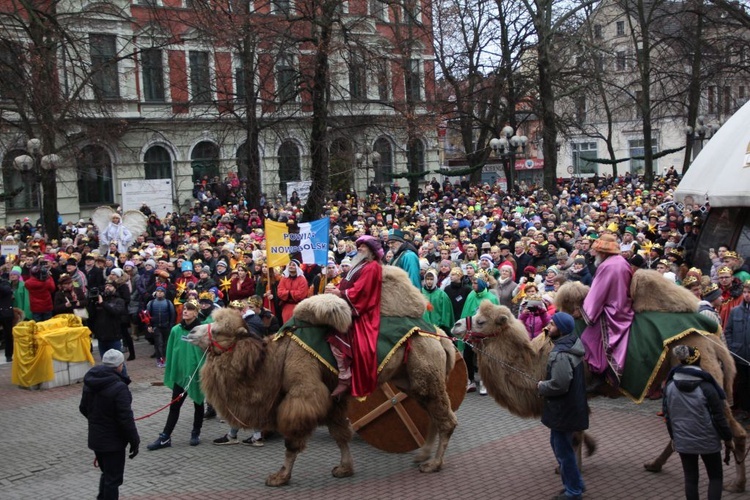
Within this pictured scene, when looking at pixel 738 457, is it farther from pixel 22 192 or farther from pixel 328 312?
pixel 22 192

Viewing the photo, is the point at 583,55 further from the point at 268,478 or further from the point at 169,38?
the point at 268,478

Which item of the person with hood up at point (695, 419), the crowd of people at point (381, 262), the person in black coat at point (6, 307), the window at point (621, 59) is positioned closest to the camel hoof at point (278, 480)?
the crowd of people at point (381, 262)

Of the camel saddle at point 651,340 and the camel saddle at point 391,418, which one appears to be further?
the camel saddle at point 391,418

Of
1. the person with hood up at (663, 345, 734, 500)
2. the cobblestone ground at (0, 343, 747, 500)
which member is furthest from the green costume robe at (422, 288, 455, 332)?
the person with hood up at (663, 345, 734, 500)

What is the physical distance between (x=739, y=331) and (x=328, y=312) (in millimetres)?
4797

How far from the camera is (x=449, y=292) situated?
13.2 m

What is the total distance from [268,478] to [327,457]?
3.72ft

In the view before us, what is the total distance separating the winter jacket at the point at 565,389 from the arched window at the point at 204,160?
1331 inches

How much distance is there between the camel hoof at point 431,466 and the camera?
889cm

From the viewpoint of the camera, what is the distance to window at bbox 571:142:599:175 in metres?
71.6

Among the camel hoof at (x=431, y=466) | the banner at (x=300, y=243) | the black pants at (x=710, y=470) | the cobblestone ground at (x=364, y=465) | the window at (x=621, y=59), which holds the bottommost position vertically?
the cobblestone ground at (x=364, y=465)

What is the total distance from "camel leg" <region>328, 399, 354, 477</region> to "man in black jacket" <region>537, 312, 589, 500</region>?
226 cm

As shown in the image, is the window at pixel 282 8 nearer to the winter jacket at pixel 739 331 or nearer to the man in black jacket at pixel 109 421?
the winter jacket at pixel 739 331

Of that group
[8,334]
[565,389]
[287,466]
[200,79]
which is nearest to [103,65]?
[8,334]
